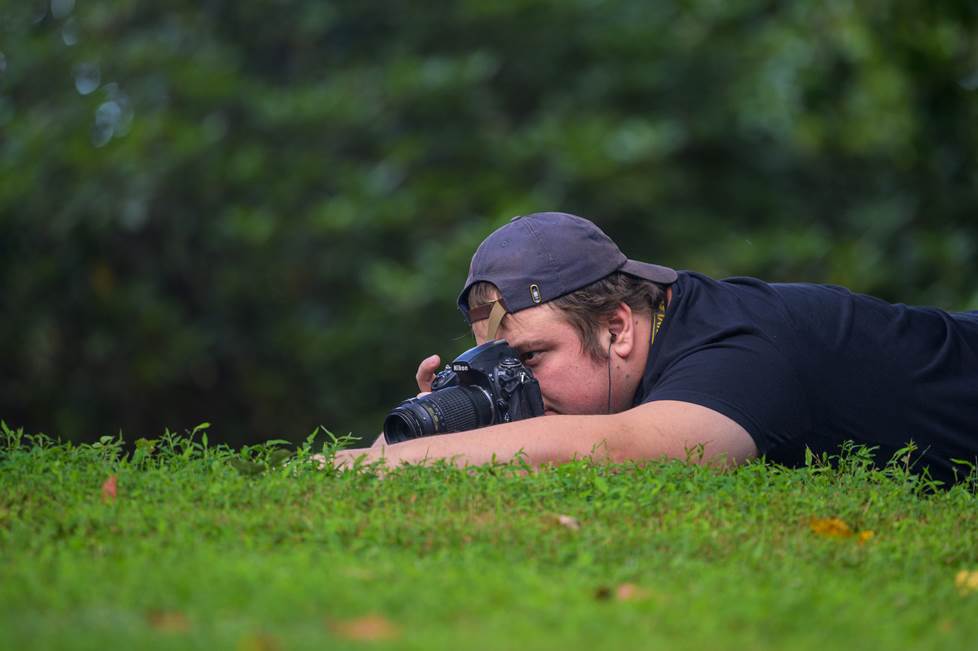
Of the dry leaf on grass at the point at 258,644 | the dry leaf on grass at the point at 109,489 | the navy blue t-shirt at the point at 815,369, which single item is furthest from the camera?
the navy blue t-shirt at the point at 815,369

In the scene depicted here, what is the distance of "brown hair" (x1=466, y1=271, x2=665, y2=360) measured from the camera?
4102 millimetres

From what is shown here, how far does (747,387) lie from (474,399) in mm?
770

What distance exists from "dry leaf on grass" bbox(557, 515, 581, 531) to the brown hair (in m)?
1.08

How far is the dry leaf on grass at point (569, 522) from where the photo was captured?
3033mm

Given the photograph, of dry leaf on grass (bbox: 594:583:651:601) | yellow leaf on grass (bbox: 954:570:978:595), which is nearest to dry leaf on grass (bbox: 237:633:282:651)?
dry leaf on grass (bbox: 594:583:651:601)

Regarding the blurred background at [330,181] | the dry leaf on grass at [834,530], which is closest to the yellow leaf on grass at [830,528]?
the dry leaf on grass at [834,530]

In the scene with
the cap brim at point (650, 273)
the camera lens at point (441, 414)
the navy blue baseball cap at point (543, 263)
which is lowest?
the camera lens at point (441, 414)

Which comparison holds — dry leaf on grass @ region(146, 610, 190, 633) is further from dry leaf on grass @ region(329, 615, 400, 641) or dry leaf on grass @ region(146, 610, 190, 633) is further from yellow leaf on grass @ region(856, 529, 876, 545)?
yellow leaf on grass @ region(856, 529, 876, 545)

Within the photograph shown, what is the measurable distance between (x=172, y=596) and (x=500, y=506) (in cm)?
102

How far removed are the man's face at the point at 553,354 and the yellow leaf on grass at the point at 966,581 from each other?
147cm

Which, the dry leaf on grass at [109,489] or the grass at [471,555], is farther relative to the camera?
the dry leaf on grass at [109,489]

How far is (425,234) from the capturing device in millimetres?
10906

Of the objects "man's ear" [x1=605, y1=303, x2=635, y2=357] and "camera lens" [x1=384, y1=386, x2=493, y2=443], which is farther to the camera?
"man's ear" [x1=605, y1=303, x2=635, y2=357]

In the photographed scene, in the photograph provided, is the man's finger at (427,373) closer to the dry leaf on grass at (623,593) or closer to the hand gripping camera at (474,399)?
the hand gripping camera at (474,399)
